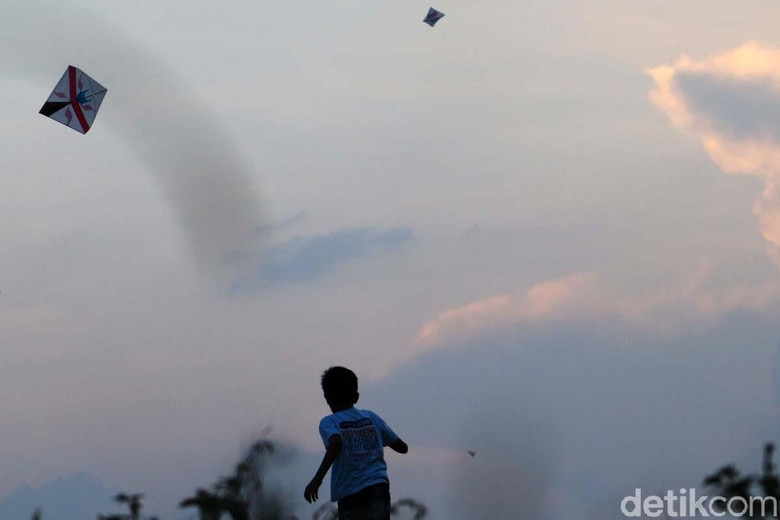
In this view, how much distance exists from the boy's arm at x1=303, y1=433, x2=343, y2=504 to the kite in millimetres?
21079

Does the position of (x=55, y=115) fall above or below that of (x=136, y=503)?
above

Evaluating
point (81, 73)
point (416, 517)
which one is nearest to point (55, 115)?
point (81, 73)

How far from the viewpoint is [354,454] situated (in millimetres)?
13258

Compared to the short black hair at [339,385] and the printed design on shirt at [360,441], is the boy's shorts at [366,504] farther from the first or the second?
the short black hair at [339,385]

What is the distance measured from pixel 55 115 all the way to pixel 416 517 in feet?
82.6

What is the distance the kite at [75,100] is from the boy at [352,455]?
2068 cm

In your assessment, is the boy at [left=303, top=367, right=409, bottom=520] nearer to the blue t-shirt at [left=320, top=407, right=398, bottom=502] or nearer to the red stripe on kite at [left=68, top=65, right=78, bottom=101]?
the blue t-shirt at [left=320, top=407, right=398, bottom=502]

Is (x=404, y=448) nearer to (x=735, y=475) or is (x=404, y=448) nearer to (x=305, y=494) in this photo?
(x=305, y=494)

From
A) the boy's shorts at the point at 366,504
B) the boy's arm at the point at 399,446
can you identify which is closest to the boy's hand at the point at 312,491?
the boy's shorts at the point at 366,504

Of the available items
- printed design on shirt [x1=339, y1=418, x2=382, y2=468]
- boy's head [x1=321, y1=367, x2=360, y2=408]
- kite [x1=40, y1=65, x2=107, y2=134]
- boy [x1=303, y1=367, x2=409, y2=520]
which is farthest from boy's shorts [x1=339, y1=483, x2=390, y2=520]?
kite [x1=40, y1=65, x2=107, y2=134]

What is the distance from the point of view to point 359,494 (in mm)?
13289

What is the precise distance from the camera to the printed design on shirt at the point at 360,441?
522 inches

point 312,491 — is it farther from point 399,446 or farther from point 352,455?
point 399,446

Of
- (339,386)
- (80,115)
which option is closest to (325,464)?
(339,386)
